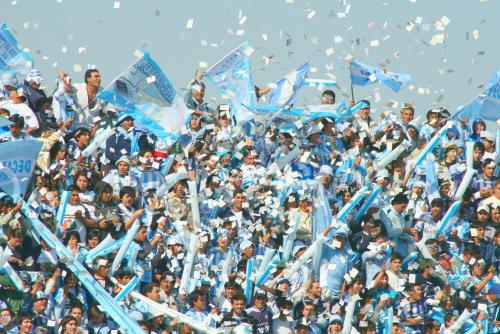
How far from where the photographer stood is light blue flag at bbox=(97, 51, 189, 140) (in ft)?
81.8

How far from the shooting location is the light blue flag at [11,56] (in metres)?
25.1

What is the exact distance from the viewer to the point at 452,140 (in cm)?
2736

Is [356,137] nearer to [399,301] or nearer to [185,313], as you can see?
[399,301]

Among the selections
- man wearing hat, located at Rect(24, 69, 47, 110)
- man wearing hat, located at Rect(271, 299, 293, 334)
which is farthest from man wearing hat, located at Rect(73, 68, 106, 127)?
man wearing hat, located at Rect(271, 299, 293, 334)

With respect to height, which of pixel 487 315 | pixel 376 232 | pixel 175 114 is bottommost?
pixel 487 315

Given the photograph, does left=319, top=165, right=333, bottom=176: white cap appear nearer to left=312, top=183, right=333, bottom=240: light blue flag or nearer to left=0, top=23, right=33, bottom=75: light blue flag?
left=312, top=183, right=333, bottom=240: light blue flag

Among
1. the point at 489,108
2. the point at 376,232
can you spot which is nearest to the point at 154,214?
the point at 376,232

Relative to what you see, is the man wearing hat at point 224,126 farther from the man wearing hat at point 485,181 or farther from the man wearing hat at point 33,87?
the man wearing hat at point 485,181

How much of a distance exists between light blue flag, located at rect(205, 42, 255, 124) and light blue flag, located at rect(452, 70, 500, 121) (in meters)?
3.52

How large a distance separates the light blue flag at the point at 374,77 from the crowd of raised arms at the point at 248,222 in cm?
150

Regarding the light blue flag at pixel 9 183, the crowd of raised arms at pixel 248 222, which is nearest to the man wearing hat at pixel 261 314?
the crowd of raised arms at pixel 248 222

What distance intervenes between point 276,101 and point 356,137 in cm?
178

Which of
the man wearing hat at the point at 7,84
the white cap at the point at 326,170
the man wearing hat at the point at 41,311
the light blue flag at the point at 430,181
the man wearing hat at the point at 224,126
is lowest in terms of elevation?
the light blue flag at the point at 430,181

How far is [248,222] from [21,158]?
386 cm
